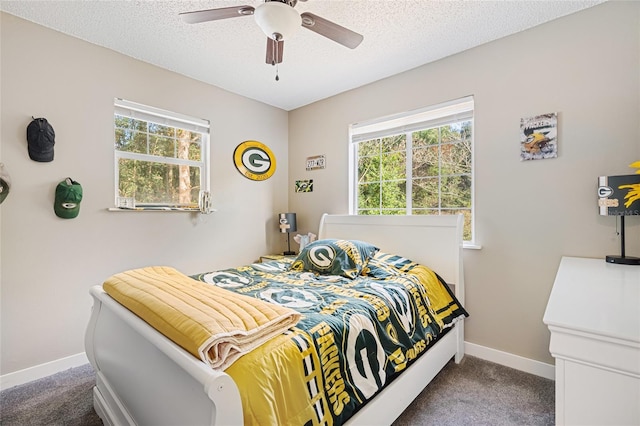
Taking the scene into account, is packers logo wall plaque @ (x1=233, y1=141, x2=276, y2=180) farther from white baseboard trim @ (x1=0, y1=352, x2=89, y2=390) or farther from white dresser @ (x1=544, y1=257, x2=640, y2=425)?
white dresser @ (x1=544, y1=257, x2=640, y2=425)

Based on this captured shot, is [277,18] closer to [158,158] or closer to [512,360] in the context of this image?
[158,158]

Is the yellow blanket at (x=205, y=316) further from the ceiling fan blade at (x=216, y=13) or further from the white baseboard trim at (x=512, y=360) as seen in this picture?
the white baseboard trim at (x=512, y=360)

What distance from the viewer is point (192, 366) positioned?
869 mm

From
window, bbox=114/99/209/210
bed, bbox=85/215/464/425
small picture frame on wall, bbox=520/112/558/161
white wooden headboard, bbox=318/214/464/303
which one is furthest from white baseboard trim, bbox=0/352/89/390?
small picture frame on wall, bbox=520/112/558/161

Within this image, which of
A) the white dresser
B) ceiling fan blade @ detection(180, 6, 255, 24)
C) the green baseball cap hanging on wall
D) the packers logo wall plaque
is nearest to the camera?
the white dresser

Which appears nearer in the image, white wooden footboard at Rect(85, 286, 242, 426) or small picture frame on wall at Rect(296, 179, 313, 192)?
white wooden footboard at Rect(85, 286, 242, 426)

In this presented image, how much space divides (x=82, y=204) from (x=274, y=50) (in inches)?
77.9

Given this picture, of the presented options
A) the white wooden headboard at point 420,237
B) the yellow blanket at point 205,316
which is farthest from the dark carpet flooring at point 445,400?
the yellow blanket at point 205,316

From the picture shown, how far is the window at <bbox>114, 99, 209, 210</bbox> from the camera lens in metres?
2.65

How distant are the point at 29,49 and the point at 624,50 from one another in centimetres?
412

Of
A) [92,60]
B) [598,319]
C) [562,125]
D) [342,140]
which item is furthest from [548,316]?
[92,60]

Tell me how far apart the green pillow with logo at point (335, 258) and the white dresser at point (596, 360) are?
1399mm

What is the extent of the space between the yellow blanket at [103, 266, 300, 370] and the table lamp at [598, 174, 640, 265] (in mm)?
1991

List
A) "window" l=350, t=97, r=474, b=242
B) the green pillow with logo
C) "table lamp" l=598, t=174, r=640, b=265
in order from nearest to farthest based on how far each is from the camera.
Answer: "table lamp" l=598, t=174, r=640, b=265, the green pillow with logo, "window" l=350, t=97, r=474, b=242
